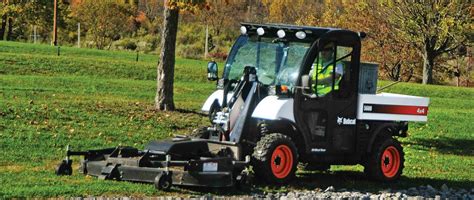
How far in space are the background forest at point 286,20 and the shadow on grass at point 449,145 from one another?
19.1 m

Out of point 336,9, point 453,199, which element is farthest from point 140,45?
point 453,199

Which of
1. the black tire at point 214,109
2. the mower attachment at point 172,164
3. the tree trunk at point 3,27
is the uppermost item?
the tree trunk at point 3,27

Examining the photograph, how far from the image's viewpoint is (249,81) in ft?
41.5

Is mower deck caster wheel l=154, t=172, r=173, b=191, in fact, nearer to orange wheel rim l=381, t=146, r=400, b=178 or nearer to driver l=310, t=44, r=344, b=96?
driver l=310, t=44, r=344, b=96

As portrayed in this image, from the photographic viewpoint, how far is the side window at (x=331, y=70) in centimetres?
1297

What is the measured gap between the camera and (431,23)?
4109 cm

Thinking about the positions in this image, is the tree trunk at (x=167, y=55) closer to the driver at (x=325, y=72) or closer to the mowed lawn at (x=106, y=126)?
the mowed lawn at (x=106, y=126)

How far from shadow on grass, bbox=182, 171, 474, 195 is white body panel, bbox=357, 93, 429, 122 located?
1054 mm

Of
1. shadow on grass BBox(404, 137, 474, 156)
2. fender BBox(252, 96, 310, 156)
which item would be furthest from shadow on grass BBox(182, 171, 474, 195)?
shadow on grass BBox(404, 137, 474, 156)

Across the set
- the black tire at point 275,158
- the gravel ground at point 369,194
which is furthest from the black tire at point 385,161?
the black tire at point 275,158

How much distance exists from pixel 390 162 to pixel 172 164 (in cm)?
432

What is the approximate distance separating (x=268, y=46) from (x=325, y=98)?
1158 mm

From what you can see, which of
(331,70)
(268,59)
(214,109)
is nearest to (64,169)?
(214,109)

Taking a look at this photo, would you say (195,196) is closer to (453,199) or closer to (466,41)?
(453,199)
